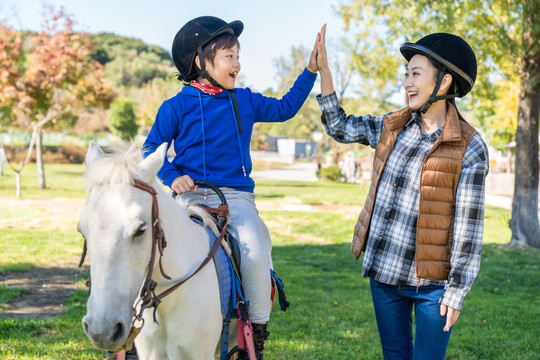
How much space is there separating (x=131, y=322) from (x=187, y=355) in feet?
1.91

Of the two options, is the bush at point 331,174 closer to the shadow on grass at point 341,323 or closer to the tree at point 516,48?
the tree at point 516,48

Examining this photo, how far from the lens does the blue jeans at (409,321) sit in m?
2.60

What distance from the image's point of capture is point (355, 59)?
1525 centimetres

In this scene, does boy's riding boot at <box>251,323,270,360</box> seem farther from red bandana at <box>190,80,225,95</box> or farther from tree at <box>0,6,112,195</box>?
tree at <box>0,6,112,195</box>

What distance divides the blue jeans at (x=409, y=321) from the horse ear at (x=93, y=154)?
1.74 meters

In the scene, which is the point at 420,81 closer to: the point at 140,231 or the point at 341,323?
the point at 140,231

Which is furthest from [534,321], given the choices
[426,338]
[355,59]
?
[355,59]

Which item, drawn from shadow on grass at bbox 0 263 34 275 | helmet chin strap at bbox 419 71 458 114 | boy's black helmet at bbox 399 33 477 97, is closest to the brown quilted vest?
helmet chin strap at bbox 419 71 458 114

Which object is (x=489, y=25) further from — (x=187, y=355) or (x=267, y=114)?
(x=187, y=355)

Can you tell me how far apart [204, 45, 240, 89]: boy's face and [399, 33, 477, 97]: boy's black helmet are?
41.3 inches

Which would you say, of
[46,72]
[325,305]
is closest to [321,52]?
[325,305]

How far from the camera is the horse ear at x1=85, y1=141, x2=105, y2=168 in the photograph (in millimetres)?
2061

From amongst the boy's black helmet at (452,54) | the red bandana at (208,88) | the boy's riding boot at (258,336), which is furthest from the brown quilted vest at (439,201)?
the red bandana at (208,88)

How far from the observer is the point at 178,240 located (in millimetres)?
2334
